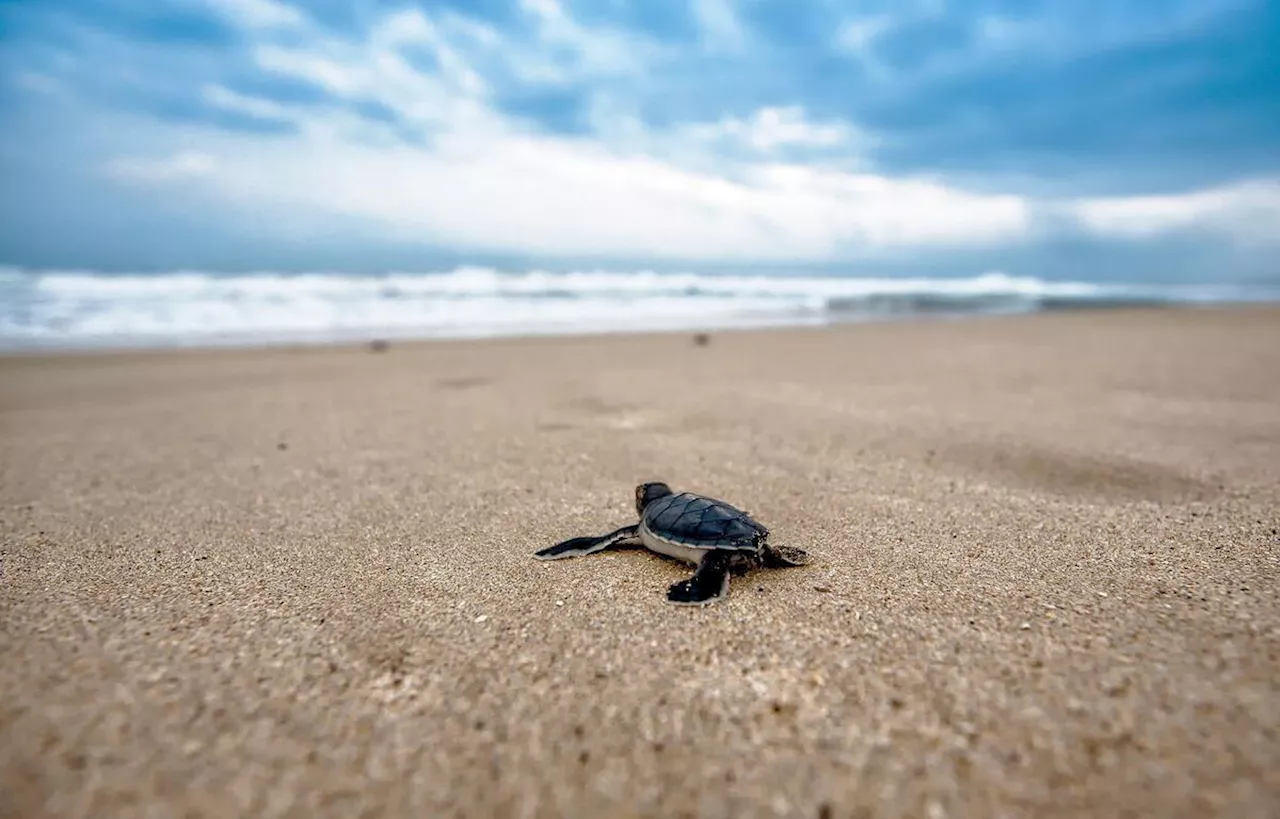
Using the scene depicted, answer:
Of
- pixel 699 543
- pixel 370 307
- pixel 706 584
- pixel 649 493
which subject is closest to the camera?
pixel 706 584

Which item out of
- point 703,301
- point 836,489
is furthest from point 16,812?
point 703,301

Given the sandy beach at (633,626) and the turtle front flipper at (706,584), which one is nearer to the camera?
the sandy beach at (633,626)

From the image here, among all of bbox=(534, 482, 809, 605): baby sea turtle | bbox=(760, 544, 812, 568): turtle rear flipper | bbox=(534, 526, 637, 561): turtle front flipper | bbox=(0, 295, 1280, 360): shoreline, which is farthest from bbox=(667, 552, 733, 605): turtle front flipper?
bbox=(0, 295, 1280, 360): shoreline

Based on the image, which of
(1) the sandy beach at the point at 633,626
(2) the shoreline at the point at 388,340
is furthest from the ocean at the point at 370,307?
(1) the sandy beach at the point at 633,626

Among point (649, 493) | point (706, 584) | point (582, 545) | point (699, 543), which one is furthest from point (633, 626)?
point (649, 493)

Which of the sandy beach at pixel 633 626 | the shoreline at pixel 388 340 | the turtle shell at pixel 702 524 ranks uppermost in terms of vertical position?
the shoreline at pixel 388 340

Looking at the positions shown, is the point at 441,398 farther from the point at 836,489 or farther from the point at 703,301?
the point at 703,301

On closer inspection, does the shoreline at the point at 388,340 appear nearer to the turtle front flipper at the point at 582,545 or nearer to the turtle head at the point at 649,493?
the turtle head at the point at 649,493

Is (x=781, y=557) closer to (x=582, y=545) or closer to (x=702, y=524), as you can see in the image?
(x=702, y=524)
